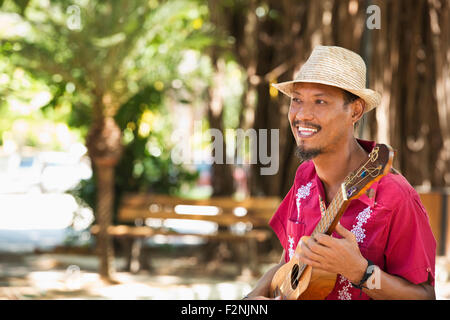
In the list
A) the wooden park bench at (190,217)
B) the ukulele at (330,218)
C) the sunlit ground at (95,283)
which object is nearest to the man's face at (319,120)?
the ukulele at (330,218)

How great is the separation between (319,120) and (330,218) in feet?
0.99

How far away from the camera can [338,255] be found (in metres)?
1.79

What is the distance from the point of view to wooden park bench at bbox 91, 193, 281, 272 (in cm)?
753

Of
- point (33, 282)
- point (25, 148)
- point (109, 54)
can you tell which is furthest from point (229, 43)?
point (25, 148)

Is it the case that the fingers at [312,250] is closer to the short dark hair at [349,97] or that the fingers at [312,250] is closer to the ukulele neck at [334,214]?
the ukulele neck at [334,214]

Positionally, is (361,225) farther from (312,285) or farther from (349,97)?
(349,97)

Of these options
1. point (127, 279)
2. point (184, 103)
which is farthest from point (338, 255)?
point (184, 103)

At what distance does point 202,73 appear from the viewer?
333 inches

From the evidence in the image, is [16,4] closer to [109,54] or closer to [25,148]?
[109,54]

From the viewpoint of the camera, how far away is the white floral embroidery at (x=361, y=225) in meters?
1.95

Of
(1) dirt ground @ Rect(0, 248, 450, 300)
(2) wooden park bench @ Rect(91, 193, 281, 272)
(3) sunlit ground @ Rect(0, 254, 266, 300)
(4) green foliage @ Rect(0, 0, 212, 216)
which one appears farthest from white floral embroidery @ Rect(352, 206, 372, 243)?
(2) wooden park bench @ Rect(91, 193, 281, 272)

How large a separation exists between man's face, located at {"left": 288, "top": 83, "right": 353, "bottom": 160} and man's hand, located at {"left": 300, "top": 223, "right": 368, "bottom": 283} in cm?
30

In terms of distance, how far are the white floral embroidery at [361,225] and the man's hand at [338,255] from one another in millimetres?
144

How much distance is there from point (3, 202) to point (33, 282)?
9.05 m
